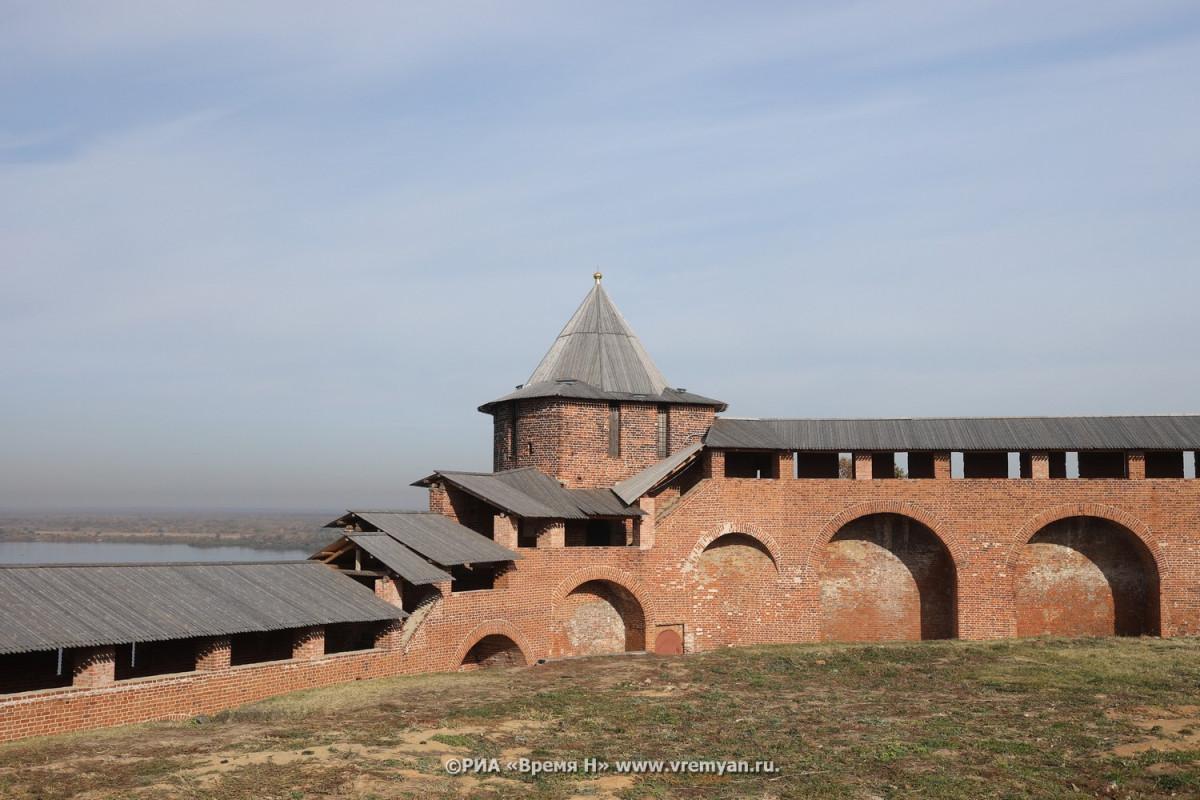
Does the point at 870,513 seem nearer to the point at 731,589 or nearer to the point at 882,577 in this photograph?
the point at 882,577

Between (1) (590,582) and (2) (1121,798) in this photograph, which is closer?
(2) (1121,798)

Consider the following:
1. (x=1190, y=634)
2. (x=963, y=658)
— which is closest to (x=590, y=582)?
(x=963, y=658)

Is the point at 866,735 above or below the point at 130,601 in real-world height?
below

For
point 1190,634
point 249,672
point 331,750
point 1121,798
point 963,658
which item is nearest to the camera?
point 1121,798

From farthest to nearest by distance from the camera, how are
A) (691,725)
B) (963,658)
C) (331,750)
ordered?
(963,658), (691,725), (331,750)

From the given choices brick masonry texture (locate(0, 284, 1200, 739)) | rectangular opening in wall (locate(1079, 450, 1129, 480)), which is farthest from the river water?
rectangular opening in wall (locate(1079, 450, 1129, 480))

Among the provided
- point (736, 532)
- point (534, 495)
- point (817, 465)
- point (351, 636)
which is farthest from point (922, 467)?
point (351, 636)

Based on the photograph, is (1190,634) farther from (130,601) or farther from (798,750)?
(130,601)

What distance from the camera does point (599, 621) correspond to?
78.5 ft

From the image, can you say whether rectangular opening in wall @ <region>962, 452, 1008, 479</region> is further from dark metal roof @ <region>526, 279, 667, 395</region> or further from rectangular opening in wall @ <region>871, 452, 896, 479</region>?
dark metal roof @ <region>526, 279, 667, 395</region>

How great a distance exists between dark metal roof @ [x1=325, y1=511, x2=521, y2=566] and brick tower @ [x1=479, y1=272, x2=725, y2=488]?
171 inches

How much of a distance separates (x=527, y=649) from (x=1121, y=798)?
12.9 metres

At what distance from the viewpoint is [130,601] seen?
1602 centimetres

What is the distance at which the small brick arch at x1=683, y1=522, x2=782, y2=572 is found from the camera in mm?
23750
